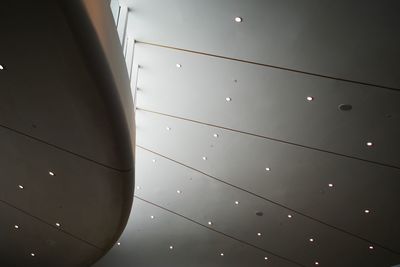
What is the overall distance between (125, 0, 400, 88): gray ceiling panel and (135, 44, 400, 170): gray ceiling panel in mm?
306

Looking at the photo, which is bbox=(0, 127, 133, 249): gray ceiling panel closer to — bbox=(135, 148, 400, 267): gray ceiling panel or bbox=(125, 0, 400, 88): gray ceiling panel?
bbox=(125, 0, 400, 88): gray ceiling panel

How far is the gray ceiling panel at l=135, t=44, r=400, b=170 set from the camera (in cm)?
753

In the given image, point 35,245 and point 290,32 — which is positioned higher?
point 290,32

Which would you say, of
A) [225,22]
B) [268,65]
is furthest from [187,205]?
[225,22]

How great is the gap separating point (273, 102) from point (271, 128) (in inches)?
36.5

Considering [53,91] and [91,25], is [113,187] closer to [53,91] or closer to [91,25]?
[53,91]

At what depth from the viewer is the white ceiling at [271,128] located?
652 cm

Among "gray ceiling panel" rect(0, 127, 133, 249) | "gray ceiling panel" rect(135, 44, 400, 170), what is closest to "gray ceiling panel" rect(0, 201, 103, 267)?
"gray ceiling panel" rect(0, 127, 133, 249)

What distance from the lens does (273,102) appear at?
820cm

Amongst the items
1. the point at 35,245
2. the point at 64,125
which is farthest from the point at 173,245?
the point at 64,125

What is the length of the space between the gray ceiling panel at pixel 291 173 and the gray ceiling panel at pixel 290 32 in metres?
2.64

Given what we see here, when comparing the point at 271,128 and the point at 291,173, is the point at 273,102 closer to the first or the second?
the point at 271,128

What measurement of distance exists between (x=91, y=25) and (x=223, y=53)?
3.27 metres

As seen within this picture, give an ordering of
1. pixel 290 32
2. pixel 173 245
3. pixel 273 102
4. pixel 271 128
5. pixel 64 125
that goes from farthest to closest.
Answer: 1. pixel 173 245
2. pixel 271 128
3. pixel 273 102
4. pixel 290 32
5. pixel 64 125
